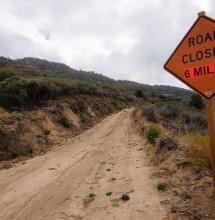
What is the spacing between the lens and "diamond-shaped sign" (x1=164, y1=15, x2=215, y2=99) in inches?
201

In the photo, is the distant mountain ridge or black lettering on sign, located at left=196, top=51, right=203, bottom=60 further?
the distant mountain ridge

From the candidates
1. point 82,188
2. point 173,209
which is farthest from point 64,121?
point 173,209

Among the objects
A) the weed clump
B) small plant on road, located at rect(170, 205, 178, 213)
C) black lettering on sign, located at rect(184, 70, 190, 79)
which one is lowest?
small plant on road, located at rect(170, 205, 178, 213)

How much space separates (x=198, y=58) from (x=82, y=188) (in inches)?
170

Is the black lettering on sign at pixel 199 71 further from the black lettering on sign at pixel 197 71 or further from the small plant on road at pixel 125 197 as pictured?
the small plant on road at pixel 125 197

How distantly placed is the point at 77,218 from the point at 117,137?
11.7 meters

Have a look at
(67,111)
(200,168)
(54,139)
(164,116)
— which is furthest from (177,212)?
(164,116)

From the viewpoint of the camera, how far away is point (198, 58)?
5.22 meters

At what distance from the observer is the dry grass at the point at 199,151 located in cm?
676

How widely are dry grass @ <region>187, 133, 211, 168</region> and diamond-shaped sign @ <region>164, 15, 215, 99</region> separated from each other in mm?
2034

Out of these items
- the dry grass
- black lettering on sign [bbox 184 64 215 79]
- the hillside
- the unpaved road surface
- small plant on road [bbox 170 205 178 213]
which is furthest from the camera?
the hillside

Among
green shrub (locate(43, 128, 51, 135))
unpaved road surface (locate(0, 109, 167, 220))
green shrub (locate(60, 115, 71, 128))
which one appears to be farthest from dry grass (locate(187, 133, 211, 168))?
green shrub (locate(60, 115, 71, 128))

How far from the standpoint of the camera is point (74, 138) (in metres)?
18.4

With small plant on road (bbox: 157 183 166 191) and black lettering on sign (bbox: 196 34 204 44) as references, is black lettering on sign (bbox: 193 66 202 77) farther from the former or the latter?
small plant on road (bbox: 157 183 166 191)
